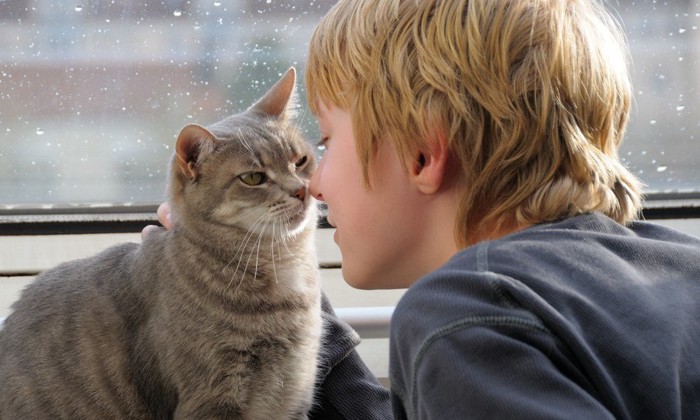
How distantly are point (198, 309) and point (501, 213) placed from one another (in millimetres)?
468

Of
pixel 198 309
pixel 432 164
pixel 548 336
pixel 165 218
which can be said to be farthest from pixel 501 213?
pixel 165 218

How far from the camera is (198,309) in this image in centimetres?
104

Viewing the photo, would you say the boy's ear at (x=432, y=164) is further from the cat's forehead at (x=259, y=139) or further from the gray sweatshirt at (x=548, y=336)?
the cat's forehead at (x=259, y=139)

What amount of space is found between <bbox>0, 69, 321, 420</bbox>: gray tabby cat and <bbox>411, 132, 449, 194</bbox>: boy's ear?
0.35 metres

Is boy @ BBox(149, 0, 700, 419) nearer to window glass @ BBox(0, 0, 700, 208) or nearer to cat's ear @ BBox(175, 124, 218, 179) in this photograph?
cat's ear @ BBox(175, 124, 218, 179)

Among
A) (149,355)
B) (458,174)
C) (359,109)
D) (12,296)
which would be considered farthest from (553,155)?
(12,296)

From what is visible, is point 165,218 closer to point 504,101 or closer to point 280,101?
point 280,101

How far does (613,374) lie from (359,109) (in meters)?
0.39

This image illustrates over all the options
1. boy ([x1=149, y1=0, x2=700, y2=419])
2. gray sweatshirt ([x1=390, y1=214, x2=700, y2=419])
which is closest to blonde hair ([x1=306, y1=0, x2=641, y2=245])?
boy ([x1=149, y1=0, x2=700, y2=419])

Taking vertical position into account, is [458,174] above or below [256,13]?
below

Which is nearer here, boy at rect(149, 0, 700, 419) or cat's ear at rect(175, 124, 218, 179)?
boy at rect(149, 0, 700, 419)

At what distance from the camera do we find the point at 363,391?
1.08 metres

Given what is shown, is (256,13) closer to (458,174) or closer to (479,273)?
(458,174)

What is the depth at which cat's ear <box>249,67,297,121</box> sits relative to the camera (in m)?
1.20
